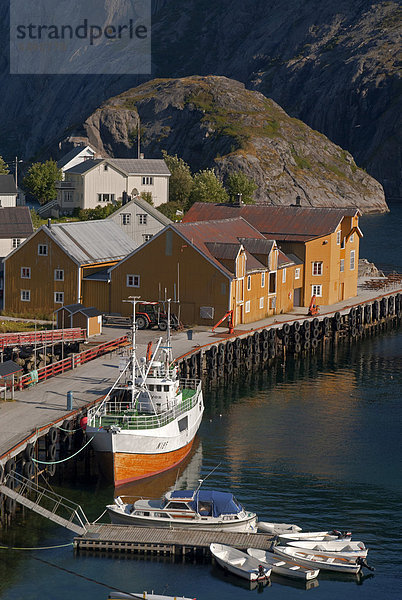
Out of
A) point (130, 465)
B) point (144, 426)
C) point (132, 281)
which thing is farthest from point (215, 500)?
point (132, 281)

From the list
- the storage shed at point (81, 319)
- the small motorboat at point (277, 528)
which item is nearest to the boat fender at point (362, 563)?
the small motorboat at point (277, 528)

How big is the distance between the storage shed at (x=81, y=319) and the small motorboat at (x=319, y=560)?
37781mm

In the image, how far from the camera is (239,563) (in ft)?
139

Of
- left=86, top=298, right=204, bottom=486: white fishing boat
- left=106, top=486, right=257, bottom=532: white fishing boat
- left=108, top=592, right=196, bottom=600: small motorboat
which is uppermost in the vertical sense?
left=86, top=298, right=204, bottom=486: white fishing boat

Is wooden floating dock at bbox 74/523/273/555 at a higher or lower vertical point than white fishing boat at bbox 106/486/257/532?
lower

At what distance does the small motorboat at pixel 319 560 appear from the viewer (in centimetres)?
4281

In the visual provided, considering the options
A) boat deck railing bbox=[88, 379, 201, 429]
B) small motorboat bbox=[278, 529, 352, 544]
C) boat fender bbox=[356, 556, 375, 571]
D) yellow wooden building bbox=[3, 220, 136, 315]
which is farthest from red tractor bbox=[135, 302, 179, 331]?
boat fender bbox=[356, 556, 375, 571]

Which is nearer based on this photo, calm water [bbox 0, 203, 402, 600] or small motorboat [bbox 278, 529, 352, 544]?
calm water [bbox 0, 203, 402, 600]

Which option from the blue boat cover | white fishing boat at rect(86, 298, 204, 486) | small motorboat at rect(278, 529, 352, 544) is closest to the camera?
small motorboat at rect(278, 529, 352, 544)

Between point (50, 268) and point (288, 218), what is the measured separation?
25.8m

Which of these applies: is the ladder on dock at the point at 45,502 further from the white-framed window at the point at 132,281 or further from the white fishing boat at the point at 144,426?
the white-framed window at the point at 132,281

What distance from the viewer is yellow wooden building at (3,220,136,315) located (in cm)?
8731

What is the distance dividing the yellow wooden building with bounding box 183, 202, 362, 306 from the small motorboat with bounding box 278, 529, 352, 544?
5054 cm

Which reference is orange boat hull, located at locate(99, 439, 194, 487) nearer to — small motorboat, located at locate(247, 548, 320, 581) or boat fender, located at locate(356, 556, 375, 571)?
small motorboat, located at locate(247, 548, 320, 581)
